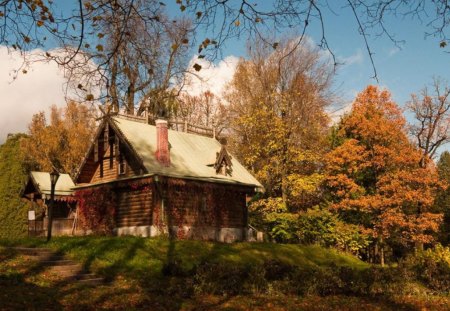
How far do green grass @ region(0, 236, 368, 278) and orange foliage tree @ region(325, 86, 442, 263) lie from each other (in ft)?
19.6

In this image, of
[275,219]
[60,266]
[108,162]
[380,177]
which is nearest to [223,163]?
[275,219]

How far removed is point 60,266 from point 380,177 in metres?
24.6

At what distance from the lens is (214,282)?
616 inches

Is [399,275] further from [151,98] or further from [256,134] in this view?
[151,98]

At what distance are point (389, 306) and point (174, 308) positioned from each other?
5.99 m

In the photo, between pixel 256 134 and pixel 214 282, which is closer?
pixel 214 282

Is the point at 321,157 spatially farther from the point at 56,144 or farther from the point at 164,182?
the point at 56,144

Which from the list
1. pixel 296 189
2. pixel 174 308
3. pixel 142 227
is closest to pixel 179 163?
pixel 142 227

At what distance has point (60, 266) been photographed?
18719mm

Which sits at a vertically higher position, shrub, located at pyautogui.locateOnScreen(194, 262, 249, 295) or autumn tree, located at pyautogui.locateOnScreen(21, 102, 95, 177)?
autumn tree, located at pyautogui.locateOnScreen(21, 102, 95, 177)

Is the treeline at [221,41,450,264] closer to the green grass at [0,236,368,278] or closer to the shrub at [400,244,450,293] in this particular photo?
the green grass at [0,236,368,278]

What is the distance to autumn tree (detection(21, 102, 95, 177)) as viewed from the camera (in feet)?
158

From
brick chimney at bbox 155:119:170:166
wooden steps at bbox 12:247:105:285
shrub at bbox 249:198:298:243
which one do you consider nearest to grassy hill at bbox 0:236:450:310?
wooden steps at bbox 12:247:105:285

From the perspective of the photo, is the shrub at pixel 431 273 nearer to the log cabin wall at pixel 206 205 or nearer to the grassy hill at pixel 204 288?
the grassy hill at pixel 204 288
